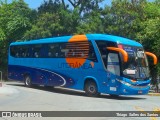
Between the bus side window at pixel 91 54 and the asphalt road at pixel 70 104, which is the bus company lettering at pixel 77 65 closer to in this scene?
the bus side window at pixel 91 54

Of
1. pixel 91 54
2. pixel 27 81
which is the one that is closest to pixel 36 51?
pixel 27 81

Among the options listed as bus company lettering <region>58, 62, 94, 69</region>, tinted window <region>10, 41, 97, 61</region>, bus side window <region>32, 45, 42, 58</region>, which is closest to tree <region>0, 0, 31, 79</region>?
tinted window <region>10, 41, 97, 61</region>

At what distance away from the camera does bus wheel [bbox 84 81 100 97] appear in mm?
22500

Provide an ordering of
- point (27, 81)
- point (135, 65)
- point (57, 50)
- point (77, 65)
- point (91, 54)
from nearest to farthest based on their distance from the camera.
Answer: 1. point (135, 65)
2. point (91, 54)
3. point (77, 65)
4. point (57, 50)
5. point (27, 81)

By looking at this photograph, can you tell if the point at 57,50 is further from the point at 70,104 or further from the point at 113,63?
the point at 70,104

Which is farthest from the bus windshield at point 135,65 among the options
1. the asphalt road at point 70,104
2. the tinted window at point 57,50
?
the tinted window at point 57,50

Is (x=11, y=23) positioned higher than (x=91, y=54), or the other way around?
(x=11, y=23)

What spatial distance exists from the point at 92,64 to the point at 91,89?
1.45 meters

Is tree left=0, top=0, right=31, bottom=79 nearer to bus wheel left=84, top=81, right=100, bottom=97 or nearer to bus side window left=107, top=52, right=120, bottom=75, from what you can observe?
bus wheel left=84, top=81, right=100, bottom=97

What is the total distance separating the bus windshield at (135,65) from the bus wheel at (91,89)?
88.1 inches

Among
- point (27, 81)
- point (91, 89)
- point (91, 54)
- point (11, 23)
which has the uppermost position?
point (11, 23)

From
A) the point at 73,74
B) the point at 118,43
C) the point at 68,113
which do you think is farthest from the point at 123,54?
the point at 68,113

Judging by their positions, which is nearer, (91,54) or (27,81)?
(91,54)

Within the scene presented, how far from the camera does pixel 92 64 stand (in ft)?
73.9
